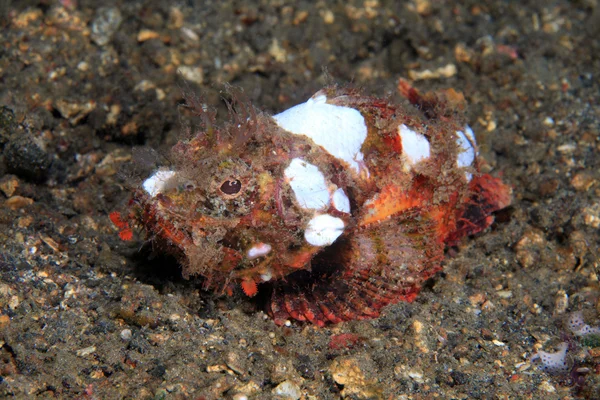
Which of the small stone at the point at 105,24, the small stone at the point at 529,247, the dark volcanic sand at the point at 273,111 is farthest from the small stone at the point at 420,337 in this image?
the small stone at the point at 105,24

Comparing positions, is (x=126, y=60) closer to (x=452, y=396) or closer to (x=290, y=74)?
(x=290, y=74)

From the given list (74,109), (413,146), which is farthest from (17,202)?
(413,146)

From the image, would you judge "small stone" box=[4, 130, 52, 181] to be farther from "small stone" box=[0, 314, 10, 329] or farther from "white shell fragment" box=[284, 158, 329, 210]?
"white shell fragment" box=[284, 158, 329, 210]

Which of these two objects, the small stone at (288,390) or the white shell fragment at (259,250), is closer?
the small stone at (288,390)

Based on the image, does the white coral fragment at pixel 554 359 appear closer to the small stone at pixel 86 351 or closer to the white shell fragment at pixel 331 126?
the white shell fragment at pixel 331 126

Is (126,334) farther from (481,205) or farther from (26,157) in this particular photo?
(481,205)

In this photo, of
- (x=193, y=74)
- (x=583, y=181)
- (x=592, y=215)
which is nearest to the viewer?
(x=592, y=215)

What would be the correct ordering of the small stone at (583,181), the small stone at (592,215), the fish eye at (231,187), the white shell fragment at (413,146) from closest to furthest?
the fish eye at (231,187), the white shell fragment at (413,146), the small stone at (592,215), the small stone at (583,181)
